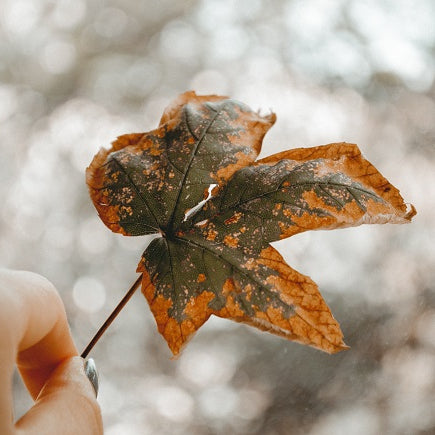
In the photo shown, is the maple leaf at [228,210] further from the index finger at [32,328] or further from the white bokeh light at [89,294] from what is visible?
the white bokeh light at [89,294]

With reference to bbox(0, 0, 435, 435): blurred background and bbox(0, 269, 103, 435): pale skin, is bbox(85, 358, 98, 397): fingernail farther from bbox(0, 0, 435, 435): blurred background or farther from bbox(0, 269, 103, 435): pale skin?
bbox(0, 0, 435, 435): blurred background

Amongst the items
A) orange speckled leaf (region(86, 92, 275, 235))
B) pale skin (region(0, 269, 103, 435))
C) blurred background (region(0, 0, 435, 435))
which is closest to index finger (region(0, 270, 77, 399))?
pale skin (region(0, 269, 103, 435))

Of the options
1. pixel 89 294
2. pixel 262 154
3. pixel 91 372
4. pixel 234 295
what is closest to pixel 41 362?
pixel 91 372

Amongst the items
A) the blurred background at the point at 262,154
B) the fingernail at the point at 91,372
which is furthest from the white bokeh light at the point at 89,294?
the fingernail at the point at 91,372

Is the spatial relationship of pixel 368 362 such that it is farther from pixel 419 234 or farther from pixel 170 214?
pixel 170 214

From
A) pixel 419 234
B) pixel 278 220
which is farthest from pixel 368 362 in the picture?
pixel 278 220

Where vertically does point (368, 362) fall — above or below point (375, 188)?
below
